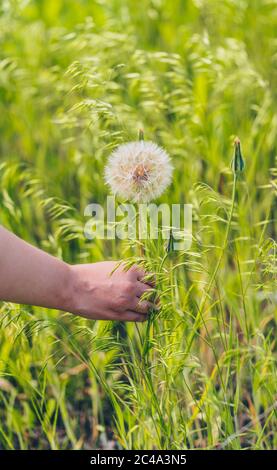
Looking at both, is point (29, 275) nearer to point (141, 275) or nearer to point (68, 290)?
point (68, 290)

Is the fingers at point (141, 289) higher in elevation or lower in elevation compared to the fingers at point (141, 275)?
lower

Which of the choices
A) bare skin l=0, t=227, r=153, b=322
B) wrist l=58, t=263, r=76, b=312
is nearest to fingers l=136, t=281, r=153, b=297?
bare skin l=0, t=227, r=153, b=322

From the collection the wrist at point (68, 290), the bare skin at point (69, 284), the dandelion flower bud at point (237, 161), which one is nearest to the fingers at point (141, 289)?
the bare skin at point (69, 284)

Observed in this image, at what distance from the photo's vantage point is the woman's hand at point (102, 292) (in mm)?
1475

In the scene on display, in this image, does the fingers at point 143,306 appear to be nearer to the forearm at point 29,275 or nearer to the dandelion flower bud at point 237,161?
the forearm at point 29,275

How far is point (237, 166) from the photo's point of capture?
1499 millimetres

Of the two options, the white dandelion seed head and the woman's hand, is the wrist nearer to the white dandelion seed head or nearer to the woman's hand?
the woman's hand

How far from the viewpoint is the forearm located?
4.57ft

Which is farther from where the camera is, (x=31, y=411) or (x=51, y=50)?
(x=51, y=50)

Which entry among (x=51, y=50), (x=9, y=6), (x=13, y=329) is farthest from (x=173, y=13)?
(x=13, y=329)

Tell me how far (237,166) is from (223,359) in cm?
43

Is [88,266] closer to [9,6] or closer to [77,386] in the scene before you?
[77,386]

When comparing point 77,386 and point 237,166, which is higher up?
point 237,166

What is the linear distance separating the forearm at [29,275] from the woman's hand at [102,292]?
19 mm
